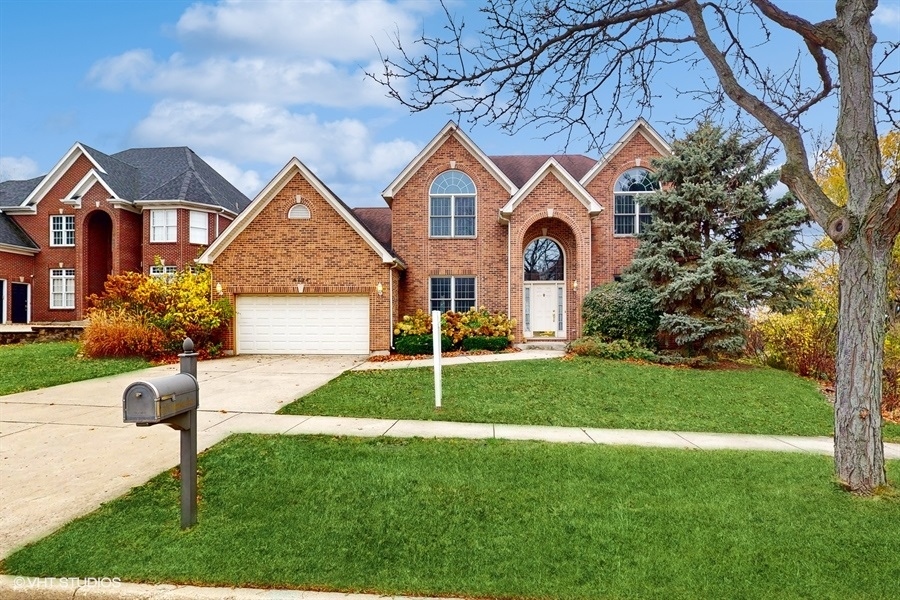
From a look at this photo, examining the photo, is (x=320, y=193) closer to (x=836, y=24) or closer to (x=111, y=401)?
(x=111, y=401)

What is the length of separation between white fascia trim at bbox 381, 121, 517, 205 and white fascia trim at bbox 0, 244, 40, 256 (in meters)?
20.0

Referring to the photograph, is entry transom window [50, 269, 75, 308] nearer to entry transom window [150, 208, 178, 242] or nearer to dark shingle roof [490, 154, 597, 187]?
entry transom window [150, 208, 178, 242]

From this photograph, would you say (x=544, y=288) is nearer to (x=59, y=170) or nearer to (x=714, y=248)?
(x=714, y=248)

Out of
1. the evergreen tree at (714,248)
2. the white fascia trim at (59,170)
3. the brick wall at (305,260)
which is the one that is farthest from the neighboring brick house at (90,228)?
the evergreen tree at (714,248)

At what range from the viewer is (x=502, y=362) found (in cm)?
1353

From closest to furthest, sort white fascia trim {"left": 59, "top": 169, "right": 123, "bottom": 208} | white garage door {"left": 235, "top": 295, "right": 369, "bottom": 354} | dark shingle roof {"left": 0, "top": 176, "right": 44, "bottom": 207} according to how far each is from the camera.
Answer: white garage door {"left": 235, "top": 295, "right": 369, "bottom": 354} → white fascia trim {"left": 59, "top": 169, "right": 123, "bottom": 208} → dark shingle roof {"left": 0, "top": 176, "right": 44, "bottom": 207}

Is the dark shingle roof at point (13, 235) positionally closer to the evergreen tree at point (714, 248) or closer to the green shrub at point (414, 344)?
the green shrub at point (414, 344)

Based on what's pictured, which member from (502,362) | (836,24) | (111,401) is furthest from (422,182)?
(836,24)

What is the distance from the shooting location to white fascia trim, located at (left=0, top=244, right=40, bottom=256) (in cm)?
2358

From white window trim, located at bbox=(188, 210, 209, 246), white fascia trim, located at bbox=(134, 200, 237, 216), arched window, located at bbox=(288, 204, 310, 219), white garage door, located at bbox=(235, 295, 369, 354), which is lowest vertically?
white garage door, located at bbox=(235, 295, 369, 354)

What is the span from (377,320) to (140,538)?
12.4 meters

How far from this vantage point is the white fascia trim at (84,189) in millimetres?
23688

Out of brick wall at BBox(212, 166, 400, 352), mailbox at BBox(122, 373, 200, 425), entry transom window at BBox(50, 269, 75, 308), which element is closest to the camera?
mailbox at BBox(122, 373, 200, 425)

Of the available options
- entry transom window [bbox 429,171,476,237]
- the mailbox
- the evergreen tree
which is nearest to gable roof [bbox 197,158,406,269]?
entry transom window [bbox 429,171,476,237]
